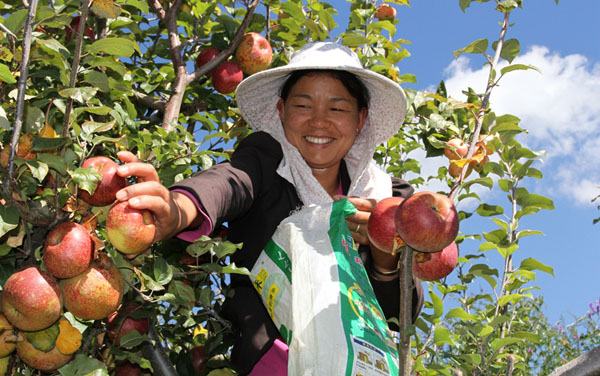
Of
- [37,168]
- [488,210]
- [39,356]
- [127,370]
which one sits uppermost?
[488,210]

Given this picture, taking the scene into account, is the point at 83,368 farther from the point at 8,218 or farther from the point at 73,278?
the point at 8,218

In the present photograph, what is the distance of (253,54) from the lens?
9.83ft

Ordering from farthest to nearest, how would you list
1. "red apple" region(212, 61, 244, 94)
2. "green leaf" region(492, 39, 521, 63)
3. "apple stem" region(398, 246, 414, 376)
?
1. "red apple" region(212, 61, 244, 94)
2. "green leaf" region(492, 39, 521, 63)
3. "apple stem" region(398, 246, 414, 376)

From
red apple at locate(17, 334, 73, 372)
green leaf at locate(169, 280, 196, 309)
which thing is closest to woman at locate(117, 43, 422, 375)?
green leaf at locate(169, 280, 196, 309)

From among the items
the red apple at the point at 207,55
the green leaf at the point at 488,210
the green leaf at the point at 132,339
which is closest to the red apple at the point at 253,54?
the red apple at the point at 207,55

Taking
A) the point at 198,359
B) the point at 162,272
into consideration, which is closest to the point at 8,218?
the point at 162,272

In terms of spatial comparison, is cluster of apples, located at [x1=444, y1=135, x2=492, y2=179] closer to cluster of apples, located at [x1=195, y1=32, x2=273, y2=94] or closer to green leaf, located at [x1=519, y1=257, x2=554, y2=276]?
green leaf, located at [x1=519, y1=257, x2=554, y2=276]

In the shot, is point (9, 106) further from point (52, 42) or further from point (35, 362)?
point (35, 362)

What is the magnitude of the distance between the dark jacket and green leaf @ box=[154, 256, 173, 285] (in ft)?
0.67

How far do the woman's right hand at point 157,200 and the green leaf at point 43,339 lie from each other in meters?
0.49

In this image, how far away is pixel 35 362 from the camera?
174cm

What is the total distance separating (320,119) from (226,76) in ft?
3.30

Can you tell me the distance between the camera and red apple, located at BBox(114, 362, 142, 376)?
2180 mm

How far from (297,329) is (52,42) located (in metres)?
1.02
